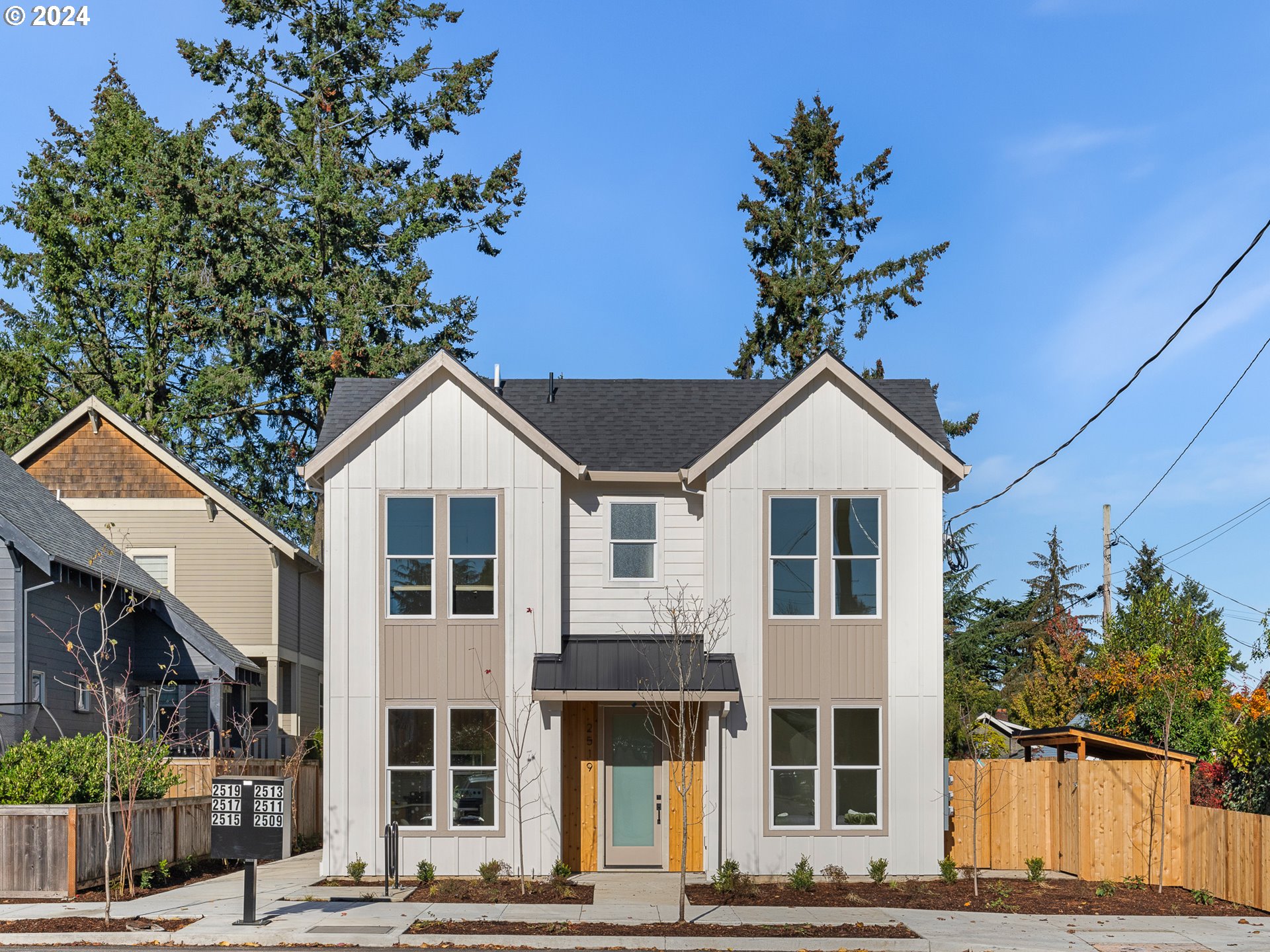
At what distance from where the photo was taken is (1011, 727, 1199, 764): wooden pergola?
71.5 ft

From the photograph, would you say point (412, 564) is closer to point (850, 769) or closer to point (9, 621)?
point (9, 621)

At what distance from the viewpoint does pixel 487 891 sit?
19391mm

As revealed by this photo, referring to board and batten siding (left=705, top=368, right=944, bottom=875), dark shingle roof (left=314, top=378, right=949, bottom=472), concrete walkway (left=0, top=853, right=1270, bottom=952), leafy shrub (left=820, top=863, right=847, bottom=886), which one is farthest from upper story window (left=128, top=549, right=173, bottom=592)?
leafy shrub (left=820, top=863, right=847, bottom=886)

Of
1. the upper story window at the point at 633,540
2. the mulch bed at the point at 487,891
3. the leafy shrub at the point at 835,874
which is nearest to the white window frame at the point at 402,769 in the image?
the mulch bed at the point at 487,891

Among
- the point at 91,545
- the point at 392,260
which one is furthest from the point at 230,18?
the point at 91,545

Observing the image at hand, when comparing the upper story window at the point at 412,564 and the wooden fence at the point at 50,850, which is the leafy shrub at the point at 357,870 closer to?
the wooden fence at the point at 50,850

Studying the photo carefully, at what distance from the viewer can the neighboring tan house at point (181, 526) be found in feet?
108

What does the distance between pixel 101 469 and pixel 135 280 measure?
12.5 meters

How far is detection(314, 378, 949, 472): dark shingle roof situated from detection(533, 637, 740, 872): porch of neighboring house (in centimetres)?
322

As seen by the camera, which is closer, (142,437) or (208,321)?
(142,437)

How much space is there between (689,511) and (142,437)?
17.3 metres

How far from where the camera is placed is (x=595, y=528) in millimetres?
22266

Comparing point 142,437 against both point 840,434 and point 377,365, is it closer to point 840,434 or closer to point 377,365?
point 377,365

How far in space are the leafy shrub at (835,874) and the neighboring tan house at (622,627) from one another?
6.1 inches
